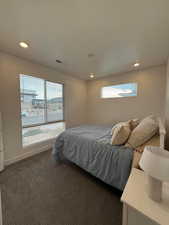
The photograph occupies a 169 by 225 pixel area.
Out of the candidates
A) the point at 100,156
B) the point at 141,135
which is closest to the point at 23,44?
the point at 100,156

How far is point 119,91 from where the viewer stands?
148 inches

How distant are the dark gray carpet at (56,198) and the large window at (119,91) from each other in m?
2.83

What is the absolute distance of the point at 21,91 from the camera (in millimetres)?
2545

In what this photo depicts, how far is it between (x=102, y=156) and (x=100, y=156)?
0.13 ft

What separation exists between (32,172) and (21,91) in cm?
187

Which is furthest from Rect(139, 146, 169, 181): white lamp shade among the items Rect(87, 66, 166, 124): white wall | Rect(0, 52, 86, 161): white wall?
Rect(87, 66, 166, 124): white wall

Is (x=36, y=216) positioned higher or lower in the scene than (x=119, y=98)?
lower

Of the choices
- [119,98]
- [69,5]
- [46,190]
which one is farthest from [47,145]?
[69,5]

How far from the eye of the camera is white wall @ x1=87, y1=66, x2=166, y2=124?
3020 mm

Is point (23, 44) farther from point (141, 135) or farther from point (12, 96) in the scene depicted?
point (141, 135)

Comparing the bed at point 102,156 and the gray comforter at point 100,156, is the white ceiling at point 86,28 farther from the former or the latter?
the gray comforter at point 100,156

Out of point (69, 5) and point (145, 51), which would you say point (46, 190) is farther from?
point (145, 51)

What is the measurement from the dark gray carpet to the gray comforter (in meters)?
0.24

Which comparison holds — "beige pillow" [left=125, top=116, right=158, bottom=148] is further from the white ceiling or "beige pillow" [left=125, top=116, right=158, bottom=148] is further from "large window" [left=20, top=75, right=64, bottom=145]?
"large window" [left=20, top=75, right=64, bottom=145]
